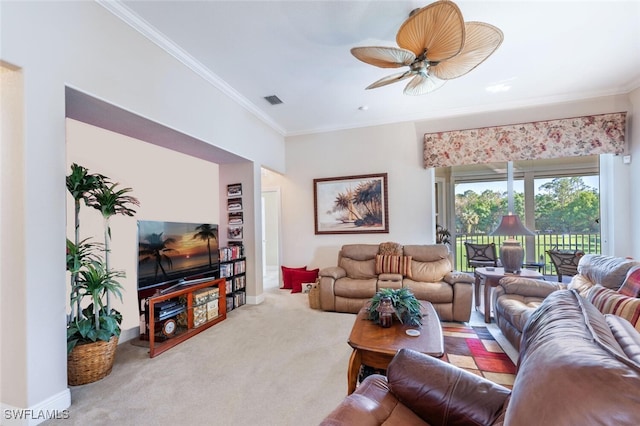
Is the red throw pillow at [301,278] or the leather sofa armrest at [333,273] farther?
the red throw pillow at [301,278]

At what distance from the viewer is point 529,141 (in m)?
3.94

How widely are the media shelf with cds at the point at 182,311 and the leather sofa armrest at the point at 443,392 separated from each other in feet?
7.85

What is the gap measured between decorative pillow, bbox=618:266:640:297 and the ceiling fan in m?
1.88

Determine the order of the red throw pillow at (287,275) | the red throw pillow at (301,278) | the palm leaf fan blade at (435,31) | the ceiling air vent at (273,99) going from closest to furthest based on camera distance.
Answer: the palm leaf fan blade at (435,31) < the ceiling air vent at (273,99) < the red throw pillow at (301,278) < the red throw pillow at (287,275)

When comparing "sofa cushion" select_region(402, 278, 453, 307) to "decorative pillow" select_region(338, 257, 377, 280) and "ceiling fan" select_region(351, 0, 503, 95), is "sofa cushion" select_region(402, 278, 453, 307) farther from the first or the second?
"ceiling fan" select_region(351, 0, 503, 95)

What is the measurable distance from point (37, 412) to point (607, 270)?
413cm

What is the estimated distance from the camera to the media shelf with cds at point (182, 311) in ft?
8.75

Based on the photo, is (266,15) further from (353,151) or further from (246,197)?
(353,151)

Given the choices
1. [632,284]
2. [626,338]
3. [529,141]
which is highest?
[529,141]

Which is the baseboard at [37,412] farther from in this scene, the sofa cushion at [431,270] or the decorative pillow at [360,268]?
the sofa cushion at [431,270]

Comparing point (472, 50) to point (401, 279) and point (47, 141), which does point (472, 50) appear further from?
point (47, 141)

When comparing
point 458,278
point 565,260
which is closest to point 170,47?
point 458,278

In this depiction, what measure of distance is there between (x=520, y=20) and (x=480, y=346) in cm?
304

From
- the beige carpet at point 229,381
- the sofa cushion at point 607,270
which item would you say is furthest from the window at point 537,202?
the beige carpet at point 229,381
